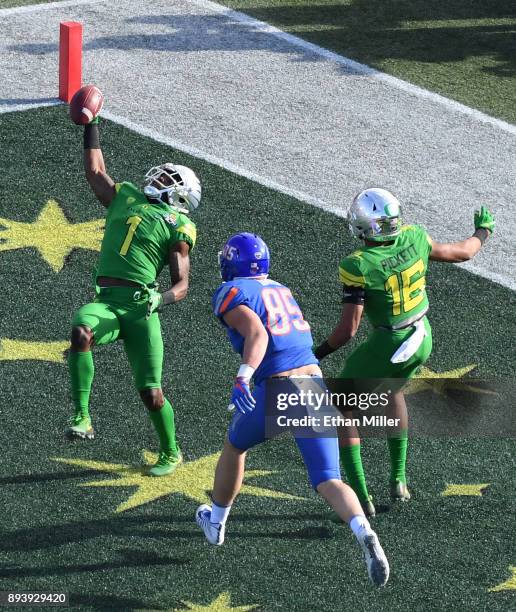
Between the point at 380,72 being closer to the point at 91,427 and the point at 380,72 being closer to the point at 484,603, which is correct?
the point at 91,427

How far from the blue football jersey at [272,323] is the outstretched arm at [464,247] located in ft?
4.26

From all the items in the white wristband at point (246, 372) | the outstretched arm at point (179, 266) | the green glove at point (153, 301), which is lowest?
the green glove at point (153, 301)

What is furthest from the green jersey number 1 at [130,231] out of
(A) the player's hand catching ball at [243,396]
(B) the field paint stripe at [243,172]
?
(B) the field paint stripe at [243,172]

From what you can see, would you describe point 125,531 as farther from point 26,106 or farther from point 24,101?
point 24,101

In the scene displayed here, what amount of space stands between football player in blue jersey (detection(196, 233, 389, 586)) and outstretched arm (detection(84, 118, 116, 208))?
5.94 ft

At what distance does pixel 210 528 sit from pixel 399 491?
1.42 meters

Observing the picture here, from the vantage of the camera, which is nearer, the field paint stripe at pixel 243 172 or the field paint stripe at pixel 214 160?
the field paint stripe at pixel 243 172

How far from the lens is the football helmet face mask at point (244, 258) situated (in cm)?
806

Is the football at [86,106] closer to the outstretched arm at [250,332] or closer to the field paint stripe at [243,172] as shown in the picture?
the outstretched arm at [250,332]

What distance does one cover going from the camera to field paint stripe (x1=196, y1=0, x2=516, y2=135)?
50.3 ft

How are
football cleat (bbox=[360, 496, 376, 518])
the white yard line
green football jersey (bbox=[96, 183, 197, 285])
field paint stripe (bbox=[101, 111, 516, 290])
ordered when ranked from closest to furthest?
1. football cleat (bbox=[360, 496, 376, 518])
2. green football jersey (bbox=[96, 183, 197, 285])
3. field paint stripe (bbox=[101, 111, 516, 290])
4. the white yard line

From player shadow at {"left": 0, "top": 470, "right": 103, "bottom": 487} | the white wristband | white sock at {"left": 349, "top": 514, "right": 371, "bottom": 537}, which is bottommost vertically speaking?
player shadow at {"left": 0, "top": 470, "right": 103, "bottom": 487}

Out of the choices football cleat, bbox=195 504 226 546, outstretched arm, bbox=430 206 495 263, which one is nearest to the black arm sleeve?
outstretched arm, bbox=430 206 495 263

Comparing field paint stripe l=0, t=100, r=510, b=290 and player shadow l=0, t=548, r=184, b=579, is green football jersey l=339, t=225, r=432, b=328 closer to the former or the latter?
player shadow l=0, t=548, r=184, b=579
